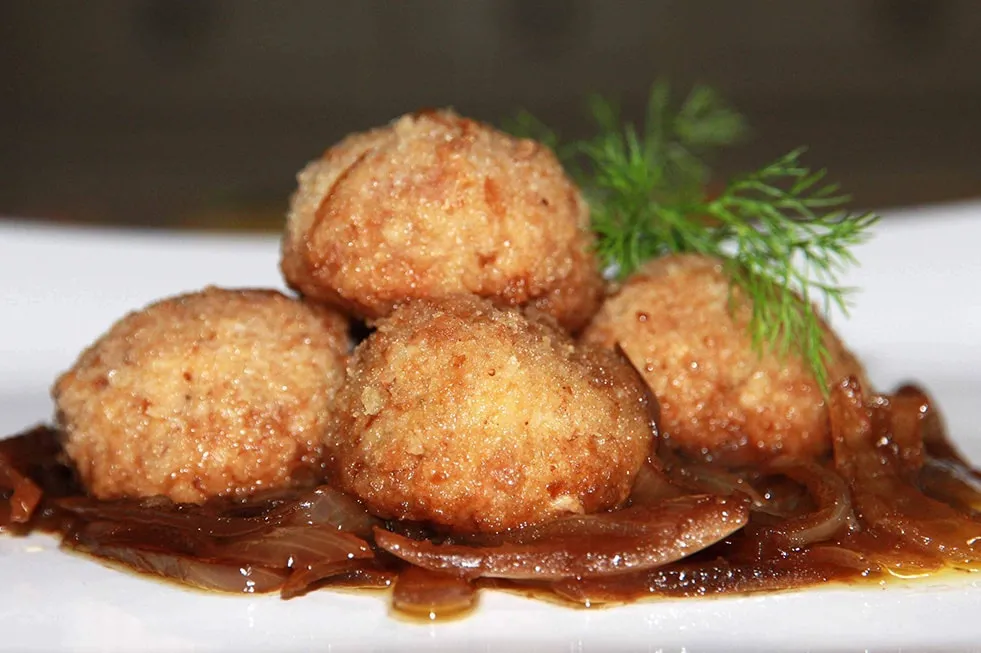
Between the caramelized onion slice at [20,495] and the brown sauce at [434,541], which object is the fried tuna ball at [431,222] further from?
the caramelized onion slice at [20,495]

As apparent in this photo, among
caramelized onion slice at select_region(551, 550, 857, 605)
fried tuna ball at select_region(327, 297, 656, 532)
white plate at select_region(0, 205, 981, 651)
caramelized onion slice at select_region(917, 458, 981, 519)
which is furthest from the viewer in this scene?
caramelized onion slice at select_region(917, 458, 981, 519)

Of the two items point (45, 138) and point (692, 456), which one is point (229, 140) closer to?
point (45, 138)

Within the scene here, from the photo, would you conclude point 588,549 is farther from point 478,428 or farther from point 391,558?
point 391,558

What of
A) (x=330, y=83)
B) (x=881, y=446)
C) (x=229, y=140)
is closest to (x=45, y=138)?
(x=229, y=140)

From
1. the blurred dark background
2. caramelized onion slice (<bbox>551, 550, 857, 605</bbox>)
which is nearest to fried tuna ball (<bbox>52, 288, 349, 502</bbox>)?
caramelized onion slice (<bbox>551, 550, 857, 605</bbox>)

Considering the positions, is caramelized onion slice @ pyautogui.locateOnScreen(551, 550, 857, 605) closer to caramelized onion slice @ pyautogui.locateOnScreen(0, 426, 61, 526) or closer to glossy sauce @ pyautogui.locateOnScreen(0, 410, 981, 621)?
glossy sauce @ pyautogui.locateOnScreen(0, 410, 981, 621)

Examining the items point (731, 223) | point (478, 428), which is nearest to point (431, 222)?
point (478, 428)
